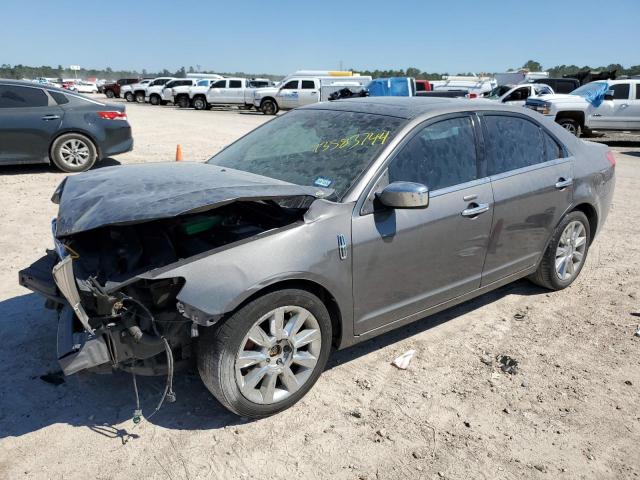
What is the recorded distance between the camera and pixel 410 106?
3.81 meters

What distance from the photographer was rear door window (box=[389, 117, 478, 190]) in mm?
3428

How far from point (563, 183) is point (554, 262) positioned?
2.31 feet

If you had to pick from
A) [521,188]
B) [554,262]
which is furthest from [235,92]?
[521,188]

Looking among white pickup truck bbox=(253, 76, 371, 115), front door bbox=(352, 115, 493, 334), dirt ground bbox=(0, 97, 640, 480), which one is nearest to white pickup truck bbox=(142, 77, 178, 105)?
white pickup truck bbox=(253, 76, 371, 115)

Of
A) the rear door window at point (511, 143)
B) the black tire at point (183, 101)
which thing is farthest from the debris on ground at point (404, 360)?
the black tire at point (183, 101)

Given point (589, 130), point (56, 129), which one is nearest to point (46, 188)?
point (56, 129)

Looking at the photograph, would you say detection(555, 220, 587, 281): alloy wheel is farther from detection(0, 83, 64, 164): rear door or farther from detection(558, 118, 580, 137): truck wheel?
detection(558, 118, 580, 137): truck wheel

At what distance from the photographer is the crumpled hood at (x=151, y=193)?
2.71 m

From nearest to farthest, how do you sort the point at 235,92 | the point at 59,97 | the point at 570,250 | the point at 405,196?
the point at 405,196, the point at 570,250, the point at 59,97, the point at 235,92

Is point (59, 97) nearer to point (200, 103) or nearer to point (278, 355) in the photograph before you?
point (278, 355)

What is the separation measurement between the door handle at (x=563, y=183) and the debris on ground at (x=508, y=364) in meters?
1.51

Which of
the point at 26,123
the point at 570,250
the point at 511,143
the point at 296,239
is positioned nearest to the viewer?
the point at 296,239

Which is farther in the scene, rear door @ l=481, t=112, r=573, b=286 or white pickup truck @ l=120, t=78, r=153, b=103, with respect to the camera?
white pickup truck @ l=120, t=78, r=153, b=103

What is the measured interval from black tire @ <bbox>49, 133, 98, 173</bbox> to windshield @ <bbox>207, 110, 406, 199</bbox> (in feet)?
19.4
